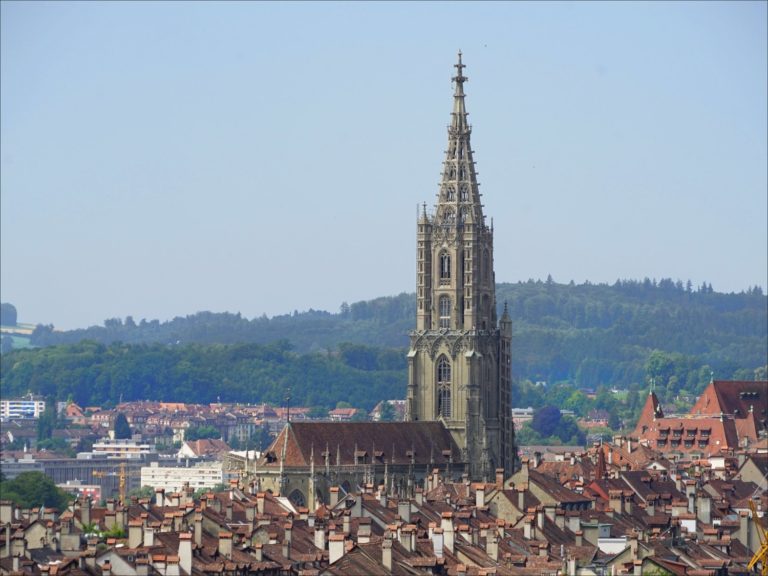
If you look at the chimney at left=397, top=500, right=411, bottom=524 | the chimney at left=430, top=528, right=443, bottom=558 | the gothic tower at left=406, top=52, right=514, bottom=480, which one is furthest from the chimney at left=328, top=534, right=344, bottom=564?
the gothic tower at left=406, top=52, right=514, bottom=480

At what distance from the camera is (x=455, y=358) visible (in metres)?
161

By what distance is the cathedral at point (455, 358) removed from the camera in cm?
15388

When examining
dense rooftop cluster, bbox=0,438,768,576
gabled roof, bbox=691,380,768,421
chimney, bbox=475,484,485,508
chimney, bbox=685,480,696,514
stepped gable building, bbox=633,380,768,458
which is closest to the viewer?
dense rooftop cluster, bbox=0,438,768,576

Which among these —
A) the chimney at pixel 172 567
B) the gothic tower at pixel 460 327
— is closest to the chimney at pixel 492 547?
the chimney at pixel 172 567

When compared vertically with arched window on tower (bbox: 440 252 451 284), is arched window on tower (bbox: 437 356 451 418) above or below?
below

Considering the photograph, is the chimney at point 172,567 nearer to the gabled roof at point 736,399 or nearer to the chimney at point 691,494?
the chimney at point 691,494

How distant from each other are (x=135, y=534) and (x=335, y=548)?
5.37m

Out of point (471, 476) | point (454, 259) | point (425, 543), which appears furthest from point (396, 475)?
point (425, 543)

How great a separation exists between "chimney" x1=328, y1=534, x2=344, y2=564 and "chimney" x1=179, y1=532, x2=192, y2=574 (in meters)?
5.21

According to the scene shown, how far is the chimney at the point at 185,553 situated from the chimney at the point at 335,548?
521 cm

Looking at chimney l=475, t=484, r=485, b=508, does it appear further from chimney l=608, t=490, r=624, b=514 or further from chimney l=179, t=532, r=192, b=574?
chimney l=179, t=532, r=192, b=574

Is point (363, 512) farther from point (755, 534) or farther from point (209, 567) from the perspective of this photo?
point (209, 567)

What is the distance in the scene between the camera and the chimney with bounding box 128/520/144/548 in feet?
272

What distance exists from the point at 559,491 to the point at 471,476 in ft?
116
